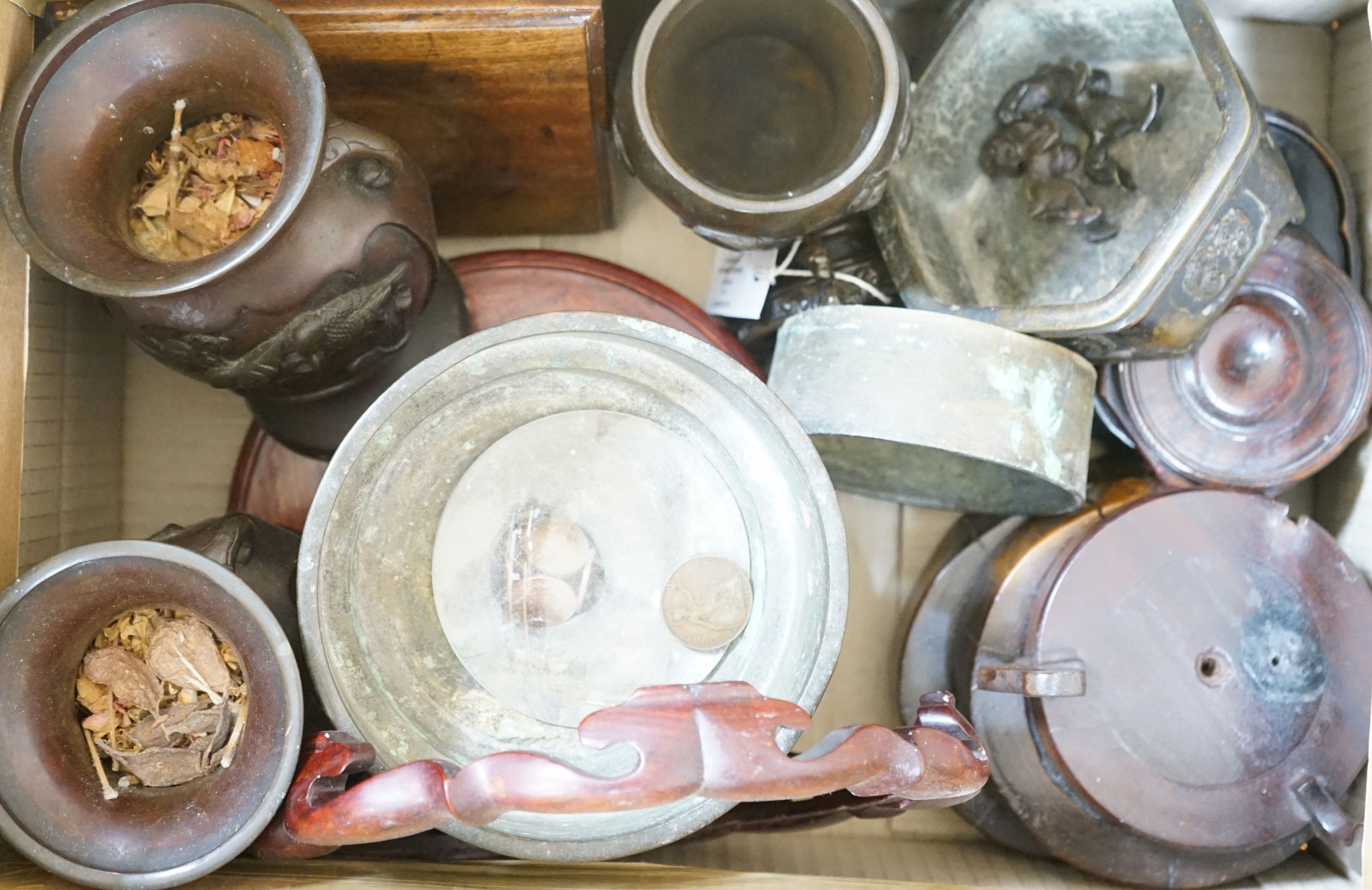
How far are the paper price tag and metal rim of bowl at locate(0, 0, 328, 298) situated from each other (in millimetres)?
597

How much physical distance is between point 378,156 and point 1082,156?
936 mm

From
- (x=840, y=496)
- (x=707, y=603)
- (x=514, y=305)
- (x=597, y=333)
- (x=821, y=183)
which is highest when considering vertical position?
(x=821, y=183)

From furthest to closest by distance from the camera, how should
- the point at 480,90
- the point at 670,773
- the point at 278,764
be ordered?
1. the point at 480,90
2. the point at 278,764
3. the point at 670,773

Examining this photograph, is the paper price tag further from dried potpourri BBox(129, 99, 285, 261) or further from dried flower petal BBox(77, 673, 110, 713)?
dried flower petal BBox(77, 673, 110, 713)

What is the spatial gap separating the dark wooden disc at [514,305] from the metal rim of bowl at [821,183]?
0.28m

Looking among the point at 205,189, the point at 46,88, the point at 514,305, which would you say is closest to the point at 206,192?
the point at 205,189

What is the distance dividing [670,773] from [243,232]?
2.24 ft

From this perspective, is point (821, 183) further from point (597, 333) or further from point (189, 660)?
point (189, 660)

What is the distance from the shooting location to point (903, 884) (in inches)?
40.6

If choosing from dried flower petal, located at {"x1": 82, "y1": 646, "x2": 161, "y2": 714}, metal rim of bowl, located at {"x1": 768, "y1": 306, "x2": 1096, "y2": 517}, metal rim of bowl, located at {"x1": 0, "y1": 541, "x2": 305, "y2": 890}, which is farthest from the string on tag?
dried flower petal, located at {"x1": 82, "y1": 646, "x2": 161, "y2": 714}

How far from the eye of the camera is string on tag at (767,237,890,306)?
4.09ft

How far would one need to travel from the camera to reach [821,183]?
1037mm

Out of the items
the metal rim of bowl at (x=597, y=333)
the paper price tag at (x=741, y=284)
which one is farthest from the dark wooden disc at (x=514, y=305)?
the metal rim of bowl at (x=597, y=333)

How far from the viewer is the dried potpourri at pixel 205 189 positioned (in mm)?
951
